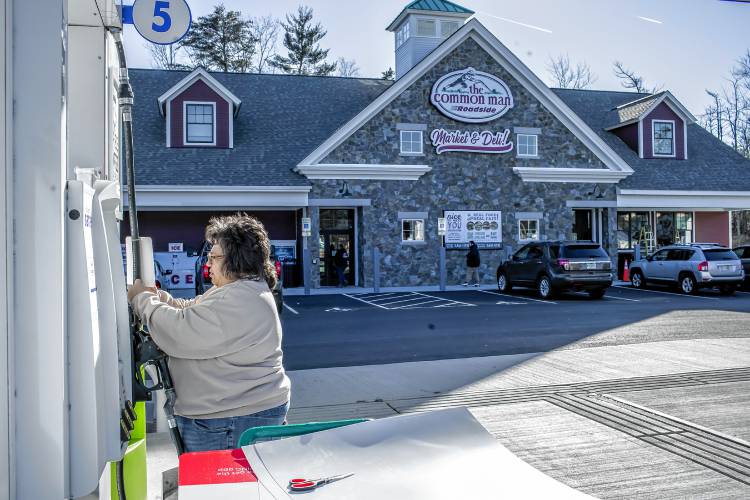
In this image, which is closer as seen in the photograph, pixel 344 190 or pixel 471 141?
pixel 344 190

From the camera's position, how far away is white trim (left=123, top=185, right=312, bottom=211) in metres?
21.8

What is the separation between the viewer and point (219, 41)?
145 feet

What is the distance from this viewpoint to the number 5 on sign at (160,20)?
4.47 m

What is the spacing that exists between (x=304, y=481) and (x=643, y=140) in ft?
95.7

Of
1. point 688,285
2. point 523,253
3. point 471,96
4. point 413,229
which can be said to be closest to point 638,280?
point 688,285

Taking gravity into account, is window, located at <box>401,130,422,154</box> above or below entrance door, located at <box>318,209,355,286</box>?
above

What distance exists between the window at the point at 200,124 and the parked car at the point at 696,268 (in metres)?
14.6

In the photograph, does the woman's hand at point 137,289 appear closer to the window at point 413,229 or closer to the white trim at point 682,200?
the window at point 413,229

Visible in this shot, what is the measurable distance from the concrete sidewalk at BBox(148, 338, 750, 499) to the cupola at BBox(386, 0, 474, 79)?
19.2 meters

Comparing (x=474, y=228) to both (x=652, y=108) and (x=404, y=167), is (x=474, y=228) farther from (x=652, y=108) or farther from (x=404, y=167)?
(x=652, y=108)

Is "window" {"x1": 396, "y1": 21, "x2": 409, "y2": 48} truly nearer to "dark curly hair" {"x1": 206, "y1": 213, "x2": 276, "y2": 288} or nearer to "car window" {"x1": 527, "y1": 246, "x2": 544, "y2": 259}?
"car window" {"x1": 527, "y1": 246, "x2": 544, "y2": 259}

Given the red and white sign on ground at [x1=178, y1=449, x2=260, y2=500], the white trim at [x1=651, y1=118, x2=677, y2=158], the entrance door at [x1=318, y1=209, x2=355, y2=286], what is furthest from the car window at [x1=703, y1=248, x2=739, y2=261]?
the red and white sign on ground at [x1=178, y1=449, x2=260, y2=500]

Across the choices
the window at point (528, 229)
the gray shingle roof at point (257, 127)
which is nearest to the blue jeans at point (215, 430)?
the gray shingle roof at point (257, 127)

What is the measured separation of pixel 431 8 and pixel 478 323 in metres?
17.3
